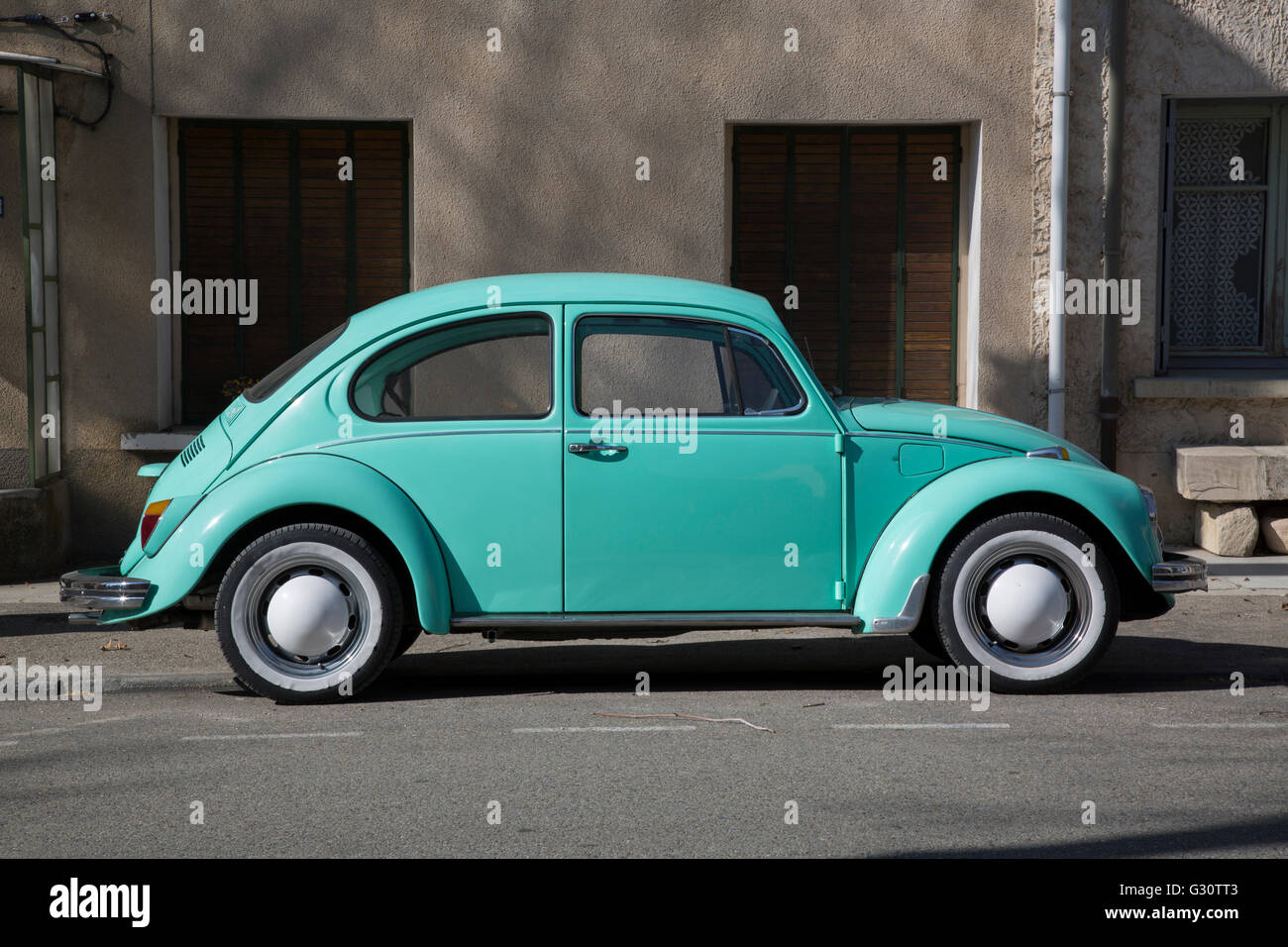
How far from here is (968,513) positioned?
6137mm

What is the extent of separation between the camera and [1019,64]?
10531 millimetres

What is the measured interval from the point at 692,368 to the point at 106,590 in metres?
2.65

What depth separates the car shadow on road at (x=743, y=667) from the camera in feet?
21.7

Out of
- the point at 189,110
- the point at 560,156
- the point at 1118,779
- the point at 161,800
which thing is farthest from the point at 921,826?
the point at 189,110

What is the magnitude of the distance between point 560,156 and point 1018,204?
3349mm

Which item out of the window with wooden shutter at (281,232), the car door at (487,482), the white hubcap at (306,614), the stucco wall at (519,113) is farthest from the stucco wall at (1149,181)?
the white hubcap at (306,614)

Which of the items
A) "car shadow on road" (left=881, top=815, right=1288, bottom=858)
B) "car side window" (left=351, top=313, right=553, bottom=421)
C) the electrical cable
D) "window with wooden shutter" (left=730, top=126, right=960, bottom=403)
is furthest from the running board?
the electrical cable

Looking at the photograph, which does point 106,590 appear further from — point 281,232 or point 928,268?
point 928,268

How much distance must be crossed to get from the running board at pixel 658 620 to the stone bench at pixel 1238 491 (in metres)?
5.20

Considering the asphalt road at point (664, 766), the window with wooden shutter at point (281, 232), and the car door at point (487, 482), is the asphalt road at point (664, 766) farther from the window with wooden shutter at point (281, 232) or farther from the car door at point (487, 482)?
the window with wooden shutter at point (281, 232)

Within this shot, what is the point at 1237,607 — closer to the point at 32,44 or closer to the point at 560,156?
the point at 560,156

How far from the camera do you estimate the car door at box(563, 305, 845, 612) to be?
611 centimetres
